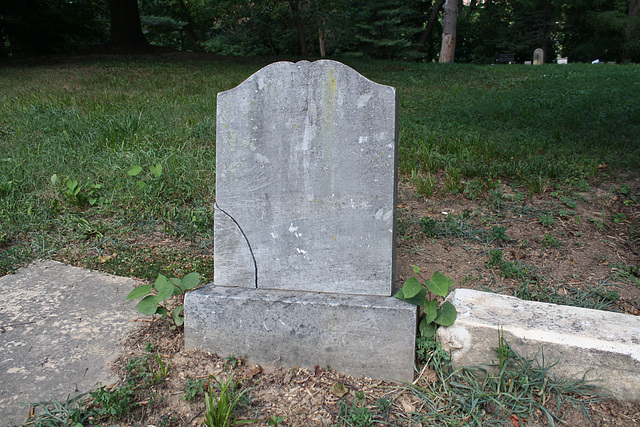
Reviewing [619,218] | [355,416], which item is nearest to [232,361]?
[355,416]

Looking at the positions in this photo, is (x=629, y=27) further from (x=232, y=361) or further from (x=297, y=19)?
(x=232, y=361)

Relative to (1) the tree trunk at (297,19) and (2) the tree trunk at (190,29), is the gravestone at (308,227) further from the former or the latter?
(2) the tree trunk at (190,29)

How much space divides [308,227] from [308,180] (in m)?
0.22

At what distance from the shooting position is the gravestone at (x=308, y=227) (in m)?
2.09

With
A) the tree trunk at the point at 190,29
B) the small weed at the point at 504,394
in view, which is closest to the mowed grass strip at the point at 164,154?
the small weed at the point at 504,394

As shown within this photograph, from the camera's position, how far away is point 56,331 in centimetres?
238

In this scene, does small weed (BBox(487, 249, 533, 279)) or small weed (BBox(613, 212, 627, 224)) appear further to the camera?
small weed (BBox(613, 212, 627, 224))

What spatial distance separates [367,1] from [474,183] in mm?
20687

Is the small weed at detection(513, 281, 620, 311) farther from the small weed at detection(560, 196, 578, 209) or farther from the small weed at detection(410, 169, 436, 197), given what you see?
the small weed at detection(410, 169, 436, 197)

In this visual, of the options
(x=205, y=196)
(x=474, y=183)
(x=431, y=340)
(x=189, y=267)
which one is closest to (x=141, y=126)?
(x=205, y=196)

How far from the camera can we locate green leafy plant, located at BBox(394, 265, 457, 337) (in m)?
2.03

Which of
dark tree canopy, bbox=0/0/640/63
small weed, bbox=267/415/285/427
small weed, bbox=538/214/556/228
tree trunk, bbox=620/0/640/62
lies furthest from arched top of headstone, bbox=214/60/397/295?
tree trunk, bbox=620/0/640/62

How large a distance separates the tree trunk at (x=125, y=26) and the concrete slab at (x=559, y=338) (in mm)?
13483

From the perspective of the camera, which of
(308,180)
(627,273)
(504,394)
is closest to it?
(504,394)
